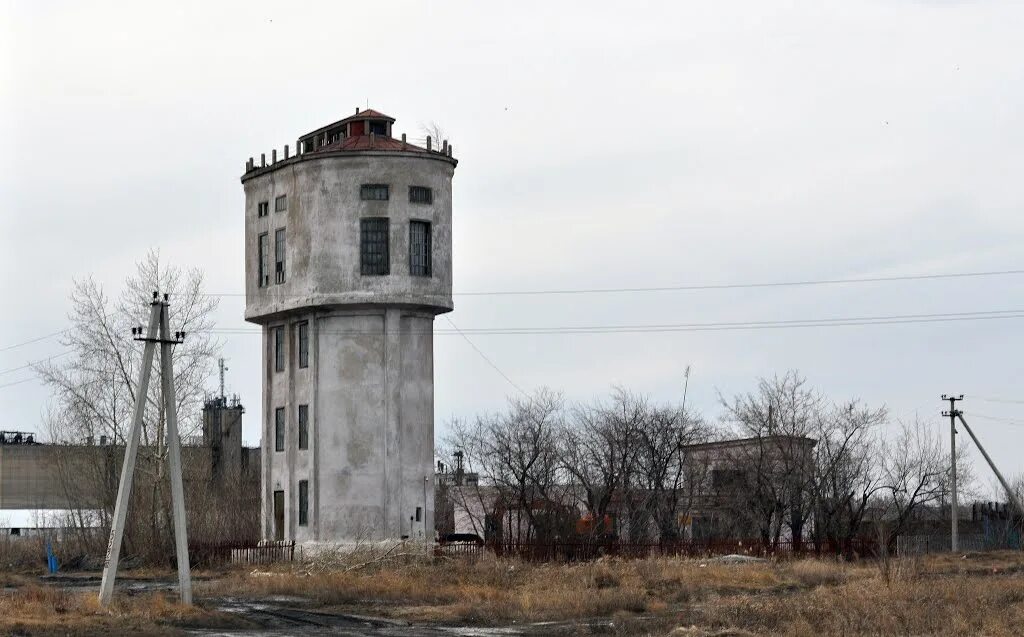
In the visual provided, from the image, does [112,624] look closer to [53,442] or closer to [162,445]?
[162,445]

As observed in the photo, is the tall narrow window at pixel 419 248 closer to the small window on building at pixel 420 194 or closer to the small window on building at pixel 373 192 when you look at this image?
the small window on building at pixel 420 194

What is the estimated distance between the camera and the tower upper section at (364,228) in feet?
166

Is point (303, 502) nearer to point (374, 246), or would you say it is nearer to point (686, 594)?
point (374, 246)

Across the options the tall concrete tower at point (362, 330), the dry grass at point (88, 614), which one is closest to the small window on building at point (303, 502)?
the tall concrete tower at point (362, 330)

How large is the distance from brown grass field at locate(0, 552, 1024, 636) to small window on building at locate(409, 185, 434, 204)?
40.1ft

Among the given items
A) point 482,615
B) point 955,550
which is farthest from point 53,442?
point 482,615

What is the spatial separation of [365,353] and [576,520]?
15.6 m

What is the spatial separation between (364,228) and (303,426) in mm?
7207

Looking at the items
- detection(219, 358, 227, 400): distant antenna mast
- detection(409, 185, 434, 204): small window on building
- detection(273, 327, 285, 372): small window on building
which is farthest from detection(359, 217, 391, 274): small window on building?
detection(219, 358, 227, 400): distant antenna mast

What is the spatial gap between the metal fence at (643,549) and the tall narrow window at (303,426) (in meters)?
5.84

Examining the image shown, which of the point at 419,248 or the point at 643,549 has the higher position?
the point at 419,248

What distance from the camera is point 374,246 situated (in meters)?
51.0

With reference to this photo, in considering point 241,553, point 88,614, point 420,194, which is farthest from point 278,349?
point 88,614

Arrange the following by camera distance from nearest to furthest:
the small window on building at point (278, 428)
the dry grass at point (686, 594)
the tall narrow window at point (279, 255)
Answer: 1. the dry grass at point (686, 594)
2. the tall narrow window at point (279, 255)
3. the small window on building at point (278, 428)
